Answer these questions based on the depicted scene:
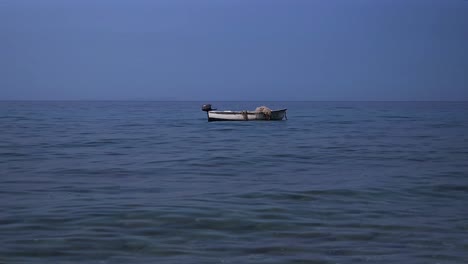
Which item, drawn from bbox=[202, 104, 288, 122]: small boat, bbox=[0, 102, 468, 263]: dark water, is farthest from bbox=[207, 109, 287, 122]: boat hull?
bbox=[0, 102, 468, 263]: dark water

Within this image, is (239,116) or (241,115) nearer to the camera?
(241,115)

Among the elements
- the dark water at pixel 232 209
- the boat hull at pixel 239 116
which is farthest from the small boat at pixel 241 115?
the dark water at pixel 232 209

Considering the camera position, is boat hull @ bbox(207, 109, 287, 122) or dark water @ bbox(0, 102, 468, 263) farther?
boat hull @ bbox(207, 109, 287, 122)

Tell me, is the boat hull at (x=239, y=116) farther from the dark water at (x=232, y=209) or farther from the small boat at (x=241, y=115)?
the dark water at (x=232, y=209)

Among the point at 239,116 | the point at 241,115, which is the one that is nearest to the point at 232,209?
the point at 241,115

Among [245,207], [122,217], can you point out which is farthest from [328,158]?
[122,217]

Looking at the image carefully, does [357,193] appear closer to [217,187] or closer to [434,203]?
[434,203]

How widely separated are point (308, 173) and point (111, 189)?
613 centimetres

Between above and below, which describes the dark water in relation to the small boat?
below

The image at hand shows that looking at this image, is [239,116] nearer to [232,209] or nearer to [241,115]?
[241,115]

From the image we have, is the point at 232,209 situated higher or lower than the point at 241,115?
lower

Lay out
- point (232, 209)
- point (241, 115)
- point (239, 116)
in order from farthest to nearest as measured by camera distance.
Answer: point (239, 116) < point (241, 115) < point (232, 209)

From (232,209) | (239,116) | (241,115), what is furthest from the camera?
(239,116)

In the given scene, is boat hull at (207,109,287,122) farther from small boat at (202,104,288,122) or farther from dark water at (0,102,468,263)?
dark water at (0,102,468,263)
